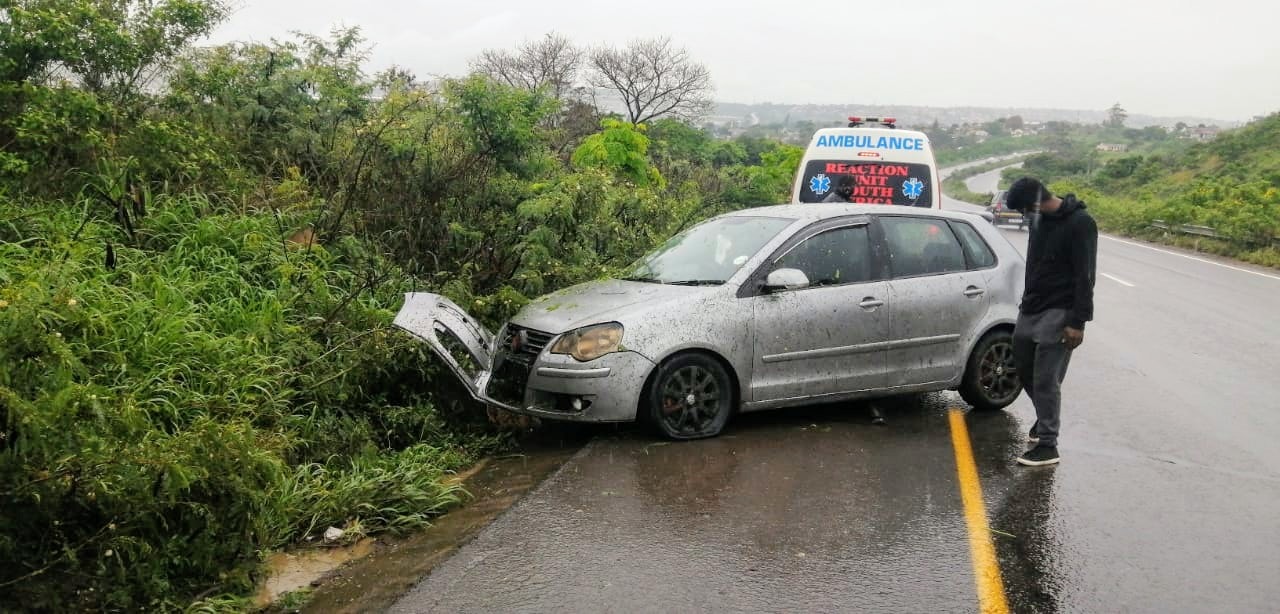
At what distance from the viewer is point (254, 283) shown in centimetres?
720

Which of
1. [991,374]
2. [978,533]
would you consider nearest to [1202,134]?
[991,374]

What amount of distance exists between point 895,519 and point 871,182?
8.68 metres

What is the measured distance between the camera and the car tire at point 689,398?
609 centimetres

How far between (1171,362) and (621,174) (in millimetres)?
8428

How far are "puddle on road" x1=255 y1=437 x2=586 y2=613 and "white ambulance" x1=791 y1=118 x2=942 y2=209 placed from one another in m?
8.47

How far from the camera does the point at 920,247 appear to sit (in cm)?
716

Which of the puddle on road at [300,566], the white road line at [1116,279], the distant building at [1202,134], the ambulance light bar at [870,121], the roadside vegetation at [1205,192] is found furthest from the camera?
the distant building at [1202,134]

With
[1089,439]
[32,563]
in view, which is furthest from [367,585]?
[1089,439]

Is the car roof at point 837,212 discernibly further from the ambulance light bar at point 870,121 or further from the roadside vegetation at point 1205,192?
the roadside vegetation at point 1205,192

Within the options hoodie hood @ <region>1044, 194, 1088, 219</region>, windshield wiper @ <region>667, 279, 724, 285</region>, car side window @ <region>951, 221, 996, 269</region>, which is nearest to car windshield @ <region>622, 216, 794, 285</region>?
windshield wiper @ <region>667, 279, 724, 285</region>

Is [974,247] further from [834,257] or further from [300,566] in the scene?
[300,566]

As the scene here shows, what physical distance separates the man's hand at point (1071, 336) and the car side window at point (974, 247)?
144 cm

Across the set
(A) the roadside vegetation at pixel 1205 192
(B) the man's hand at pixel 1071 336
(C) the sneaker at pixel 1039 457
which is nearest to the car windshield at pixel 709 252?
(B) the man's hand at pixel 1071 336

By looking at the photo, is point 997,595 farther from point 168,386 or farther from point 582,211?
point 582,211
